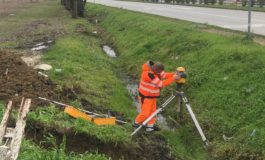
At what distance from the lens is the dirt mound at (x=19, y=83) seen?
11.6m

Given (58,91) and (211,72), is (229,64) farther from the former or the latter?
(58,91)

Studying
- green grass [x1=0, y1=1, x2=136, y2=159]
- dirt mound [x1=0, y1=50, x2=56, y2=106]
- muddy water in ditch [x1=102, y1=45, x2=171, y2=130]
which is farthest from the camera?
muddy water in ditch [x1=102, y1=45, x2=171, y2=130]

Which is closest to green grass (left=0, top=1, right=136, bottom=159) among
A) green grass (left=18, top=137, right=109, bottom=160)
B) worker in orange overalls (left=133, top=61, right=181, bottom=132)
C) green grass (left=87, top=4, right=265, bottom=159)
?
green grass (left=18, top=137, right=109, bottom=160)

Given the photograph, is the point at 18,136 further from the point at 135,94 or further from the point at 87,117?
the point at 135,94

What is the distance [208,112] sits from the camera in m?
12.5

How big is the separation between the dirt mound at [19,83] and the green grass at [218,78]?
358cm

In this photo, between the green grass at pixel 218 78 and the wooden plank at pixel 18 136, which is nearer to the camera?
the wooden plank at pixel 18 136

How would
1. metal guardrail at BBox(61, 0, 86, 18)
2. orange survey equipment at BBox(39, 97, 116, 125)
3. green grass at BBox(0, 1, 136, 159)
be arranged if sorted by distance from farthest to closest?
metal guardrail at BBox(61, 0, 86, 18)
orange survey equipment at BBox(39, 97, 116, 125)
green grass at BBox(0, 1, 136, 159)

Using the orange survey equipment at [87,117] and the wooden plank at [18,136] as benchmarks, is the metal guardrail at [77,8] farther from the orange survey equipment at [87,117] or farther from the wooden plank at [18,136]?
the wooden plank at [18,136]

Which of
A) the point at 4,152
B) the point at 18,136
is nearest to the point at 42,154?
the point at 18,136

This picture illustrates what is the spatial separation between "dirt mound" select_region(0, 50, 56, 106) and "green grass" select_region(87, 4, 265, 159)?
358 centimetres

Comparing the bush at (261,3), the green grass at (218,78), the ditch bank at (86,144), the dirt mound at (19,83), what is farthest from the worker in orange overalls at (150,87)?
the bush at (261,3)

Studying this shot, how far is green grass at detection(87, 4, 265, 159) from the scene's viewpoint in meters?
11.0

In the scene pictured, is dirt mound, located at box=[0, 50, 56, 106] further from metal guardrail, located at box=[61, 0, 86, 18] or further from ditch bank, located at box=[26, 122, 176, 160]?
metal guardrail, located at box=[61, 0, 86, 18]
